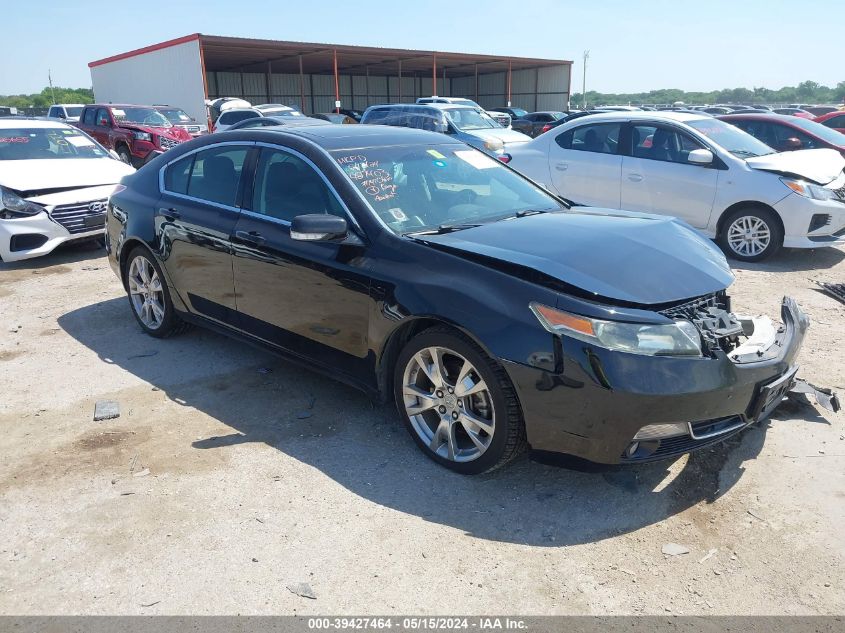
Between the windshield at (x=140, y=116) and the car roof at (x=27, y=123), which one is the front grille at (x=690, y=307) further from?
the windshield at (x=140, y=116)

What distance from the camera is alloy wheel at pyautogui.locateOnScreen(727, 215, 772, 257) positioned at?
7777mm

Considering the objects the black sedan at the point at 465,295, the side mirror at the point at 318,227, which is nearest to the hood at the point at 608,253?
the black sedan at the point at 465,295

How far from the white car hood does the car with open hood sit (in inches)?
282

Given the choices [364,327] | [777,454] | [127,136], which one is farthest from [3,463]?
[127,136]

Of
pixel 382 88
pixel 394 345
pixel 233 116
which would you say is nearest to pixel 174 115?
pixel 233 116

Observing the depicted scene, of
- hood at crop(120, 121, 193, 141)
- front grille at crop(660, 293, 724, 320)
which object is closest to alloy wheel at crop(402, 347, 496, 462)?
front grille at crop(660, 293, 724, 320)

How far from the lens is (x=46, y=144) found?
928 cm

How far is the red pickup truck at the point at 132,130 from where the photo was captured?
53.0 ft

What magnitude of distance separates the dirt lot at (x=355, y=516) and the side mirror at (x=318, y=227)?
3.79 feet

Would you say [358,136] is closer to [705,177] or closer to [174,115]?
[705,177]

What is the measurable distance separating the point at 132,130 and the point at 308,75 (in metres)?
31.8

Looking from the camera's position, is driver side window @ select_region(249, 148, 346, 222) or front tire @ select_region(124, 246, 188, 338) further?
front tire @ select_region(124, 246, 188, 338)

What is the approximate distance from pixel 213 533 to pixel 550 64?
43741 mm

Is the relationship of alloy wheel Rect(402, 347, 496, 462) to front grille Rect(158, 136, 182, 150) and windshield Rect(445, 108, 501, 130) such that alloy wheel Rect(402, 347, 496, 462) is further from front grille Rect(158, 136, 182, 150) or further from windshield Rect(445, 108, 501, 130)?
front grille Rect(158, 136, 182, 150)
